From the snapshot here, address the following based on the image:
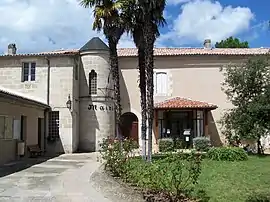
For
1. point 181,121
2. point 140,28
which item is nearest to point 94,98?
point 181,121

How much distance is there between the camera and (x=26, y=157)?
2155 cm

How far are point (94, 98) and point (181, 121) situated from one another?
23.5 feet

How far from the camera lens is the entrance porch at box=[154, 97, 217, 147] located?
96.3ft

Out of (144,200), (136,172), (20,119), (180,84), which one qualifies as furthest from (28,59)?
(144,200)

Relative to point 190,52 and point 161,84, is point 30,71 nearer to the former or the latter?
point 161,84

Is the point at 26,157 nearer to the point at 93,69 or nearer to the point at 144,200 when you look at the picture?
the point at 93,69

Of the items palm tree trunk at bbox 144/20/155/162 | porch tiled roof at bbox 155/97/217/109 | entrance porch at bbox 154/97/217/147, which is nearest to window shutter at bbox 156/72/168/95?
entrance porch at bbox 154/97/217/147

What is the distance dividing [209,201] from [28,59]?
20189 mm

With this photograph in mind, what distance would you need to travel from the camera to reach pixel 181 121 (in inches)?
1195

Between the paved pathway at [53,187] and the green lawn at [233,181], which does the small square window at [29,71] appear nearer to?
the paved pathway at [53,187]

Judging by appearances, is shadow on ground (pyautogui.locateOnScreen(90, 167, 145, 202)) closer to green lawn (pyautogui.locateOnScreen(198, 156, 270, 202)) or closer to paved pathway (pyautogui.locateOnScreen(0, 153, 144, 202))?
paved pathway (pyautogui.locateOnScreen(0, 153, 144, 202))

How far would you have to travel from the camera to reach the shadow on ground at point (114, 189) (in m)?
9.59

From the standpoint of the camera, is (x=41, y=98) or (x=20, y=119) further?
(x=41, y=98)

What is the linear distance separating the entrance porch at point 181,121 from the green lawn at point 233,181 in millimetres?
12606
